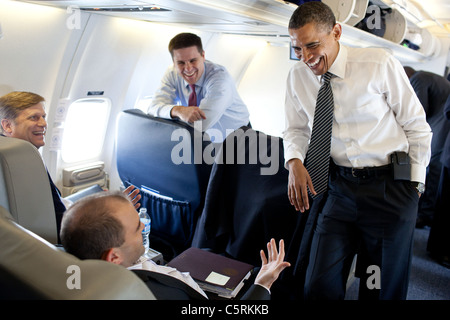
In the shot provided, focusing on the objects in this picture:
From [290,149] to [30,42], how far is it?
204 cm

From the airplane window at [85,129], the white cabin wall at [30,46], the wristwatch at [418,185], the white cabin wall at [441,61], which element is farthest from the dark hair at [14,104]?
the white cabin wall at [441,61]

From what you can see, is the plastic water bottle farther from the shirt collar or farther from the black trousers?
the shirt collar

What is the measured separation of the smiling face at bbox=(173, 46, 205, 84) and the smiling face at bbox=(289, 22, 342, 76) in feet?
4.23

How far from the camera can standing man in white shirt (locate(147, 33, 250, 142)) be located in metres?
2.98

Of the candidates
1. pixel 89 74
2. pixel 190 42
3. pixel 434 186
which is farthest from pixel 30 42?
pixel 434 186

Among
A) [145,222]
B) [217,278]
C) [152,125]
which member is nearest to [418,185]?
[217,278]

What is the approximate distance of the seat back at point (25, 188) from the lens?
1.31m

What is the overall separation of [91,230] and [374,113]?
1.49 m

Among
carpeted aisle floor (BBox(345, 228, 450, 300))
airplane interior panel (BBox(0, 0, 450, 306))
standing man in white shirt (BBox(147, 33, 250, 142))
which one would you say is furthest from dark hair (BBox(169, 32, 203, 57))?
carpeted aisle floor (BBox(345, 228, 450, 300))

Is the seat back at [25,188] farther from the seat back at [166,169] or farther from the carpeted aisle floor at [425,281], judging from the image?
the carpeted aisle floor at [425,281]

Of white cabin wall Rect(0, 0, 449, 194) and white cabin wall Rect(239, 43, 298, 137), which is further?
white cabin wall Rect(239, 43, 298, 137)

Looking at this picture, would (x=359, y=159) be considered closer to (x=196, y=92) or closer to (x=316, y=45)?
(x=316, y=45)

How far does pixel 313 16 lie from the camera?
1824mm
